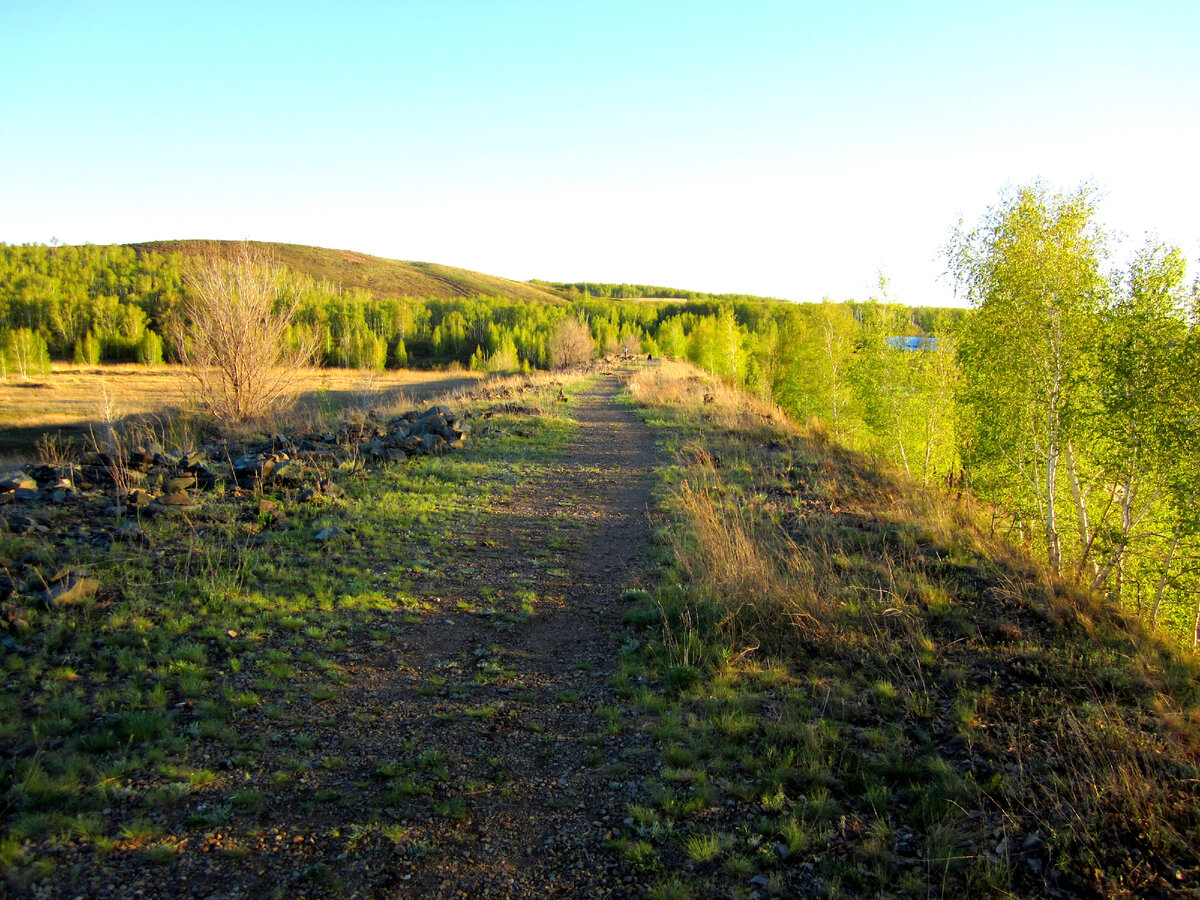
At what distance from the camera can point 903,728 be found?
4.07 m

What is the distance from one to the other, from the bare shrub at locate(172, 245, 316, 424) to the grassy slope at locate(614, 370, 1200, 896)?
44.3 feet

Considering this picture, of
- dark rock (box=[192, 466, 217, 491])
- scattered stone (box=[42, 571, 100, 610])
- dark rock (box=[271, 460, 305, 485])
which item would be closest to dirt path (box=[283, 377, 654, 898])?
scattered stone (box=[42, 571, 100, 610])

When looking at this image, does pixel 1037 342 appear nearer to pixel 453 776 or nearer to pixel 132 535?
pixel 453 776

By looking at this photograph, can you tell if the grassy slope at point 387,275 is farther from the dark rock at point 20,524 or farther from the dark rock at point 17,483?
the dark rock at point 20,524

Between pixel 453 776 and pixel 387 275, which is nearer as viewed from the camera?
pixel 453 776

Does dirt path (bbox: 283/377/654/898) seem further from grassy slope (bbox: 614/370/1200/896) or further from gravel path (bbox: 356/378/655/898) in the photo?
grassy slope (bbox: 614/370/1200/896)

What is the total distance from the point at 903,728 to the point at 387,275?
156 m

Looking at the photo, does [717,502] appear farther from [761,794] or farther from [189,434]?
[189,434]

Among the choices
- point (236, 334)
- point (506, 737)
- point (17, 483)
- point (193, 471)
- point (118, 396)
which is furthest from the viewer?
point (118, 396)

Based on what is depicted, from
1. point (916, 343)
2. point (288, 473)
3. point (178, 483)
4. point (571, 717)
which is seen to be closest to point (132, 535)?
point (178, 483)

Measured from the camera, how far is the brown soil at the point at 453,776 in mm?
2812

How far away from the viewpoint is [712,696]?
4.46 m

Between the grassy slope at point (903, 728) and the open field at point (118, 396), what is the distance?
44.0 ft

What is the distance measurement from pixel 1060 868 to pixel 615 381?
38.3 meters
